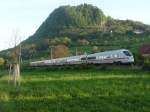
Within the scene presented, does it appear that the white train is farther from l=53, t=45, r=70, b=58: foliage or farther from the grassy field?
l=53, t=45, r=70, b=58: foliage

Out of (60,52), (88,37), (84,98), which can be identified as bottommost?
(84,98)

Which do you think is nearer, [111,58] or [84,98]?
[84,98]

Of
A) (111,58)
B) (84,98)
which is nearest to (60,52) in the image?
(111,58)

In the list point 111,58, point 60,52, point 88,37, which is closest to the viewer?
point 111,58

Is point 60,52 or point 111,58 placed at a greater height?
point 60,52

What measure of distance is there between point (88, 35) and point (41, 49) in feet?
94.7

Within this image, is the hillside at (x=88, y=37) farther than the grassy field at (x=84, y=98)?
Yes

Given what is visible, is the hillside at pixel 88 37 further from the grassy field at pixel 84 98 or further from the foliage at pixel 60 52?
the grassy field at pixel 84 98

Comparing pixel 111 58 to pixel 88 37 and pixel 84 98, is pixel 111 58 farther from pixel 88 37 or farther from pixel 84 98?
pixel 88 37

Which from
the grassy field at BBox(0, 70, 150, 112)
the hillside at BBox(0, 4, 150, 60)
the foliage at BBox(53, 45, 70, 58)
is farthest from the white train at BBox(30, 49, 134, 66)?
the hillside at BBox(0, 4, 150, 60)

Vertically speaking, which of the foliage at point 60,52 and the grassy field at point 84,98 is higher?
the foliage at point 60,52

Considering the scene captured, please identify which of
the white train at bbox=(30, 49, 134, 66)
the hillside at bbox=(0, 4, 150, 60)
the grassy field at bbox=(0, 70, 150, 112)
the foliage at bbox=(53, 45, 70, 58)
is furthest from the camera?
the hillside at bbox=(0, 4, 150, 60)

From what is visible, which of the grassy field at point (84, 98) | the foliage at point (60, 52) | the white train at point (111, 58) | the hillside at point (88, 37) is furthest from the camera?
the hillside at point (88, 37)

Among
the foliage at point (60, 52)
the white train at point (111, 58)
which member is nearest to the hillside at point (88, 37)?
the foliage at point (60, 52)
